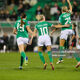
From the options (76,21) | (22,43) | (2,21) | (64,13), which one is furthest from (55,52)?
(2,21)

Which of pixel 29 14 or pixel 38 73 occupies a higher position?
pixel 38 73

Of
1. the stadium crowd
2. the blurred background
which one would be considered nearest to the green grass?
the blurred background

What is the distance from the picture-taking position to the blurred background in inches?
1211

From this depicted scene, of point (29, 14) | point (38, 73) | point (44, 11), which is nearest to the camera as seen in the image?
point (38, 73)

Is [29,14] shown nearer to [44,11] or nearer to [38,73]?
[44,11]

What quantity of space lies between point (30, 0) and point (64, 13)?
59.1ft

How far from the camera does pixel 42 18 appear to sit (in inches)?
624

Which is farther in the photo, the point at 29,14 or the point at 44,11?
the point at 29,14

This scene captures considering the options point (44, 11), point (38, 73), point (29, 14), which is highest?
point (44, 11)

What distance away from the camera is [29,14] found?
112ft

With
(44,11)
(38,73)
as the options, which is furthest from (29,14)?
(38,73)

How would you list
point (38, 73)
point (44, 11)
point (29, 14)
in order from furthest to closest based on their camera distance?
1. point (29, 14)
2. point (44, 11)
3. point (38, 73)

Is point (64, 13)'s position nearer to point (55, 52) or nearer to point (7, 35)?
point (55, 52)

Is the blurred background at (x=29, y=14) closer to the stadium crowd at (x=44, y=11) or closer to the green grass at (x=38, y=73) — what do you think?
the stadium crowd at (x=44, y=11)
